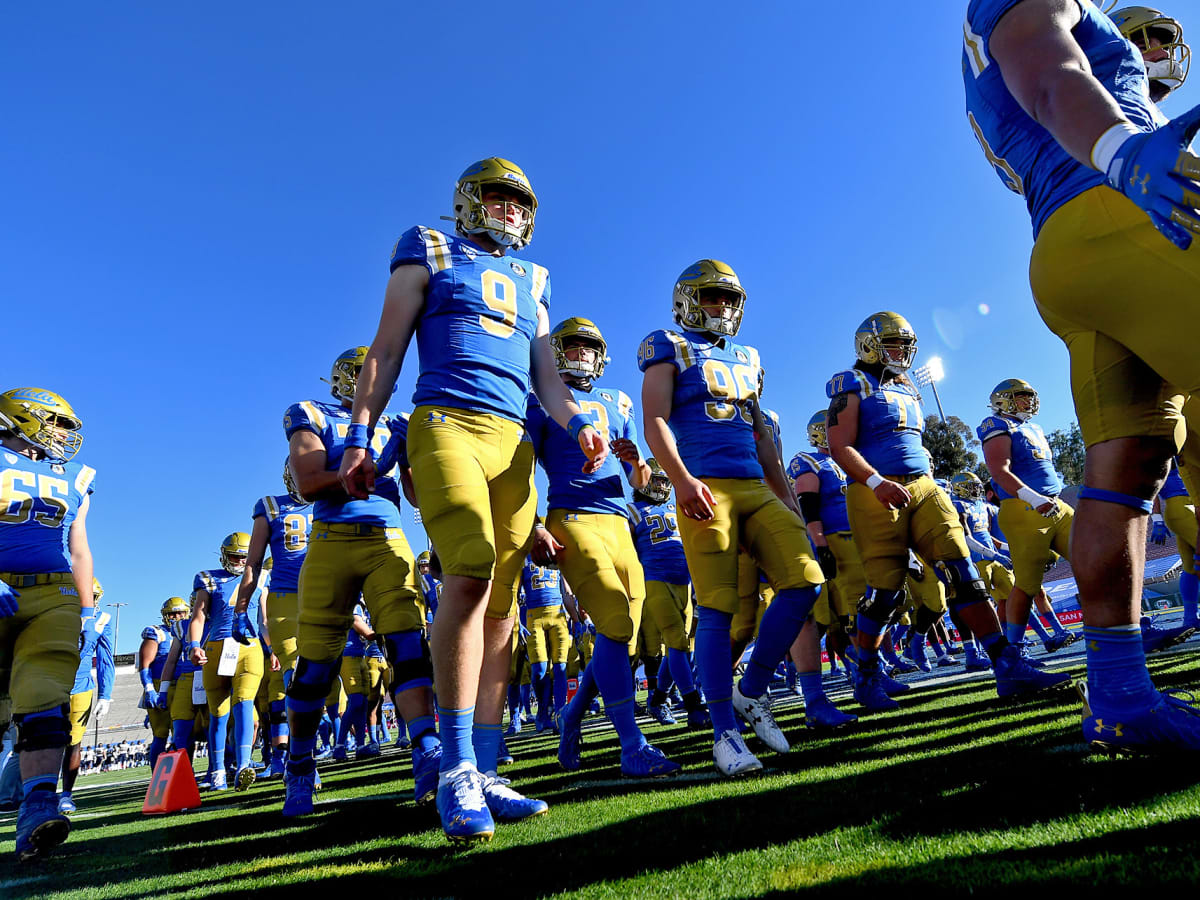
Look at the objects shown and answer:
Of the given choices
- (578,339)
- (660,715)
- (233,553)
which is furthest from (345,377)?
(660,715)

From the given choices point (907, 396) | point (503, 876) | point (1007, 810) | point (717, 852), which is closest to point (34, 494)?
point (503, 876)

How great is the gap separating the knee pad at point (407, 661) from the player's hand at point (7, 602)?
2.26 m

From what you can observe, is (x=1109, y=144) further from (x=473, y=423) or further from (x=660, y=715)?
(x=660, y=715)

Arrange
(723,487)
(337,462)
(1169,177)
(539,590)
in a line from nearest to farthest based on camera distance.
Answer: (1169,177), (723,487), (337,462), (539,590)

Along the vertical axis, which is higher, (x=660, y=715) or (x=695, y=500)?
(x=695, y=500)

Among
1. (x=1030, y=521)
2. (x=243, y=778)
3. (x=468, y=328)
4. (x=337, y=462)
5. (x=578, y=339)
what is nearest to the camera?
(x=468, y=328)

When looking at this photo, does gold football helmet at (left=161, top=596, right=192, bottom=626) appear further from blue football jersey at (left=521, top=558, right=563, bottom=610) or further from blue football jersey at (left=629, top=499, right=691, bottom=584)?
blue football jersey at (left=629, top=499, right=691, bottom=584)

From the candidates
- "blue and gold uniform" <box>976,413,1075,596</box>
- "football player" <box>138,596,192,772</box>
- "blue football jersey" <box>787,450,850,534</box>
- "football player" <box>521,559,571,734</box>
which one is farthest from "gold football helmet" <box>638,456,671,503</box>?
"football player" <box>138,596,192,772</box>

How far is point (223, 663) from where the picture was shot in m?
7.22

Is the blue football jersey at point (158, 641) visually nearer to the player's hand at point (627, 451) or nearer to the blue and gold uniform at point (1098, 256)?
the player's hand at point (627, 451)

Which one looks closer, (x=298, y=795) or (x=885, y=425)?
(x=298, y=795)

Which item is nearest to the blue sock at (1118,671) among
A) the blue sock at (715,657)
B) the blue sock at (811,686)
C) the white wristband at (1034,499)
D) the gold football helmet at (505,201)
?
the blue sock at (715,657)

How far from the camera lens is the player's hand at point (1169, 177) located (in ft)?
5.51

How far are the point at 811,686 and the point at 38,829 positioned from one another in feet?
15.1
